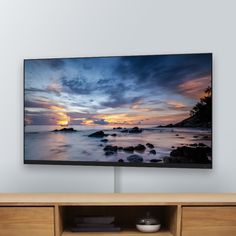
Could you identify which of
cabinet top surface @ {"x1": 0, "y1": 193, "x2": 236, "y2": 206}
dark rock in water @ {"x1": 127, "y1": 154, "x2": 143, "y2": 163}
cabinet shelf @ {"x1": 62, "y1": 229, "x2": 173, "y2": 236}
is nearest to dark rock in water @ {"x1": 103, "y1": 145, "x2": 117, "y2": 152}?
dark rock in water @ {"x1": 127, "y1": 154, "x2": 143, "y2": 163}

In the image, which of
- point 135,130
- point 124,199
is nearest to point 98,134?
point 135,130

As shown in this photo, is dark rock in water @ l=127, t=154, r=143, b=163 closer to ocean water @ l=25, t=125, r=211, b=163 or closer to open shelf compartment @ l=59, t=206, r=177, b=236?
ocean water @ l=25, t=125, r=211, b=163

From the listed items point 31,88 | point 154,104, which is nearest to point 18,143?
point 31,88

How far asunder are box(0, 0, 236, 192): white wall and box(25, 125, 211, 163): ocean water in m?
0.10

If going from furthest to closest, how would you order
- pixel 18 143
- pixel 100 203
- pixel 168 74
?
pixel 18 143
pixel 168 74
pixel 100 203

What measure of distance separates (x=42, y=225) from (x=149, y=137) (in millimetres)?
841

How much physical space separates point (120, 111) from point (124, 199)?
0.58 metres

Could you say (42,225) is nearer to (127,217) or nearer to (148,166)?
(127,217)

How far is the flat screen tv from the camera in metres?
2.39

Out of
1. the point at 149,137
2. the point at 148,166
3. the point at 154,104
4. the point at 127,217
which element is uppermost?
the point at 154,104

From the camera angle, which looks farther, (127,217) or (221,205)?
(127,217)


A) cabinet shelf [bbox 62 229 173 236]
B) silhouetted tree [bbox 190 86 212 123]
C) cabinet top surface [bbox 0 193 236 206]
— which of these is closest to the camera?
cabinet top surface [bbox 0 193 236 206]

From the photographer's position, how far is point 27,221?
214 centimetres

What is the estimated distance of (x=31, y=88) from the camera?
8.26ft
